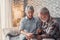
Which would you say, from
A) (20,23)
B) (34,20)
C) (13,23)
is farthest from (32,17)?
(13,23)

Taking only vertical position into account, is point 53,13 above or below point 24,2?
below

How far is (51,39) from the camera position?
180 cm

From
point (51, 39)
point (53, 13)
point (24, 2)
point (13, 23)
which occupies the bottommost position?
point (51, 39)

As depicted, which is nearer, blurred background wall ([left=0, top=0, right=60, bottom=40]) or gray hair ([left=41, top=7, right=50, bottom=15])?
gray hair ([left=41, top=7, right=50, bottom=15])

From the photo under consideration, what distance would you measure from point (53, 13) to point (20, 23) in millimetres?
437

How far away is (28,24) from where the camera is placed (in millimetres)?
1836

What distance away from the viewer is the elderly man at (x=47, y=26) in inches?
71.2

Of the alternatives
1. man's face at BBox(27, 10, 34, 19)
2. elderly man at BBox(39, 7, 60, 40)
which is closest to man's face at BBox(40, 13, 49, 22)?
elderly man at BBox(39, 7, 60, 40)

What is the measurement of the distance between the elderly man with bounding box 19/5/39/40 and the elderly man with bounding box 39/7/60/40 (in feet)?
0.26

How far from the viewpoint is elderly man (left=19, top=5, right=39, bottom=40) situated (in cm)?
180

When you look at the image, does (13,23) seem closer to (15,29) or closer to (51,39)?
(15,29)

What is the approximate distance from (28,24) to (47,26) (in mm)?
217

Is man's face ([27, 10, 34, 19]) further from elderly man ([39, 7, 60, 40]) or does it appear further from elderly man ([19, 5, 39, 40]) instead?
elderly man ([39, 7, 60, 40])

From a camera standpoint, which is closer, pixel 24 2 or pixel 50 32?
pixel 50 32
